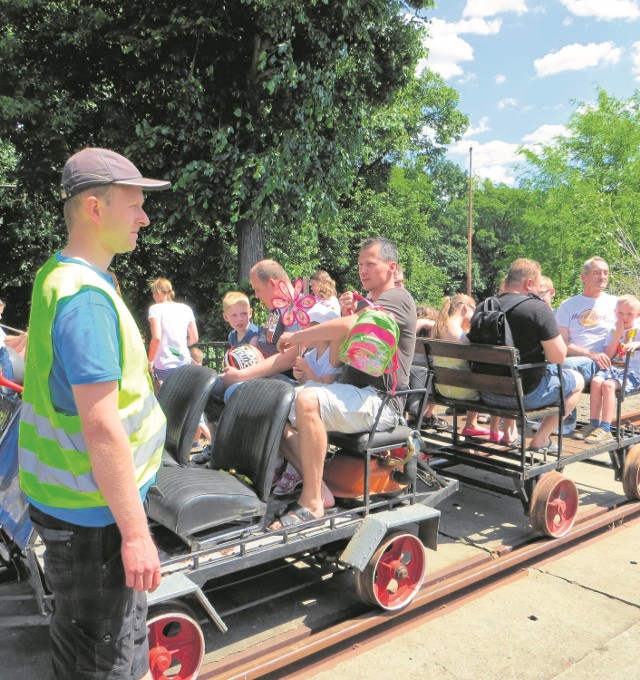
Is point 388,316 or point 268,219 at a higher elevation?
point 268,219

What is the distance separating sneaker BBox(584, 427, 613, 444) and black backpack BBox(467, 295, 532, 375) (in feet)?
3.74

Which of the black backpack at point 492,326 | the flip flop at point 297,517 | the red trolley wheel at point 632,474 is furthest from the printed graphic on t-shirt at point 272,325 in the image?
the red trolley wheel at point 632,474

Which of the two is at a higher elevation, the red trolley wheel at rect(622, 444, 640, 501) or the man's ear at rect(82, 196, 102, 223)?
the man's ear at rect(82, 196, 102, 223)

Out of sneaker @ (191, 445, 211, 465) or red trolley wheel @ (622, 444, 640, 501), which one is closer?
sneaker @ (191, 445, 211, 465)

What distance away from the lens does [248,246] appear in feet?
39.8

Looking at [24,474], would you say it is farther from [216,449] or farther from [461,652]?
[461,652]

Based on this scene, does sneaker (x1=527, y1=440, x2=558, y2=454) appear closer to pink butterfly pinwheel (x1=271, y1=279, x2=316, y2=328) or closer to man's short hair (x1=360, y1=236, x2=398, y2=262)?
man's short hair (x1=360, y1=236, x2=398, y2=262)

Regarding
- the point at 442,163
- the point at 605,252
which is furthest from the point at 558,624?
the point at 442,163

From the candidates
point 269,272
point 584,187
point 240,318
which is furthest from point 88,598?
point 584,187

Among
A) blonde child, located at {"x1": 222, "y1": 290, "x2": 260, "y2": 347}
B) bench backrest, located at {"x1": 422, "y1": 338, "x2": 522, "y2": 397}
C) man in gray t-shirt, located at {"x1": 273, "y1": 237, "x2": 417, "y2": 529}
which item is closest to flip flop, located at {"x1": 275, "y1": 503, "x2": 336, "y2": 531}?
man in gray t-shirt, located at {"x1": 273, "y1": 237, "x2": 417, "y2": 529}

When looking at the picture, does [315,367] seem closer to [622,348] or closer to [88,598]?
[88,598]

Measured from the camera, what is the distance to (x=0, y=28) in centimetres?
1180

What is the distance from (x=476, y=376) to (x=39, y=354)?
11.5 ft

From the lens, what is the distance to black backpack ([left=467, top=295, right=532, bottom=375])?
15.1 feet
